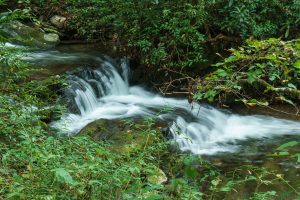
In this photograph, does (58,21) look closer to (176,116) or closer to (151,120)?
(176,116)

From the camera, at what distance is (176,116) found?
6809 millimetres

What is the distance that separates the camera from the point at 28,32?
32.4 ft

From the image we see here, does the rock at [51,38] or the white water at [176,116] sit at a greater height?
the rock at [51,38]

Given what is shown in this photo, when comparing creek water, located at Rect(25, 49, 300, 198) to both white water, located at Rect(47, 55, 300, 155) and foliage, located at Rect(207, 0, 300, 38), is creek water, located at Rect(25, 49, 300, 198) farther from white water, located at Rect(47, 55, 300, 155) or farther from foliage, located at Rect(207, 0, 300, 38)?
foliage, located at Rect(207, 0, 300, 38)

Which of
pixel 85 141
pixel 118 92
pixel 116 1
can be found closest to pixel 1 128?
pixel 85 141

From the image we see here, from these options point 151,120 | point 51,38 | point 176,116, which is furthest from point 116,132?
point 51,38

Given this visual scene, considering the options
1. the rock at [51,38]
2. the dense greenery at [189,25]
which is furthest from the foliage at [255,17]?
the rock at [51,38]

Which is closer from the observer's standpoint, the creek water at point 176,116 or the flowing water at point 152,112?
the creek water at point 176,116

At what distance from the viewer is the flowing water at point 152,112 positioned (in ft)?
21.0

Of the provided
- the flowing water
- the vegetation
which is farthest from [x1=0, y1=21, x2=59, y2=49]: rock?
the flowing water

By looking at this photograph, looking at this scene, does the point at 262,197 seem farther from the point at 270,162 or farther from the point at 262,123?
the point at 262,123

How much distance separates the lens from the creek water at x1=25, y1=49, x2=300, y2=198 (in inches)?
229

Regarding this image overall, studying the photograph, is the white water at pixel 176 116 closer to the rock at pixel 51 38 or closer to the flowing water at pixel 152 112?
the flowing water at pixel 152 112

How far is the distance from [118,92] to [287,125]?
348cm
